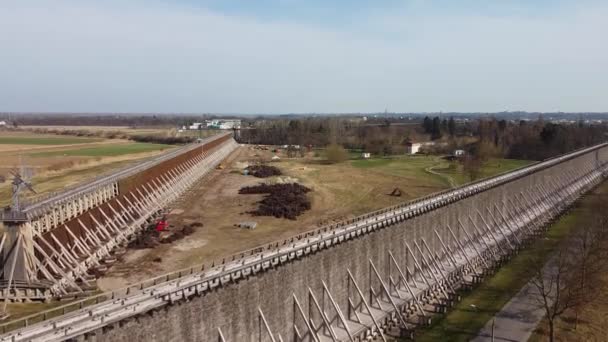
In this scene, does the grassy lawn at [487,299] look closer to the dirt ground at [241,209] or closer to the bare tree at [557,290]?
the bare tree at [557,290]

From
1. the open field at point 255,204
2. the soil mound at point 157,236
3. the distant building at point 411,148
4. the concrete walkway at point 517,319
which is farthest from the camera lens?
the distant building at point 411,148

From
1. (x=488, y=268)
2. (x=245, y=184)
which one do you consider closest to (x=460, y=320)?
(x=488, y=268)

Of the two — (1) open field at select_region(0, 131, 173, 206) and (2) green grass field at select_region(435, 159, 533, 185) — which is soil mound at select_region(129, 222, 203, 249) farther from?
(2) green grass field at select_region(435, 159, 533, 185)

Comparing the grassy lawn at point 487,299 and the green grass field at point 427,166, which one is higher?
the green grass field at point 427,166

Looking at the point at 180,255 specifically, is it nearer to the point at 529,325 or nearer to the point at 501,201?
the point at 529,325

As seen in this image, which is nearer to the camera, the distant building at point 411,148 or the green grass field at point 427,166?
the green grass field at point 427,166

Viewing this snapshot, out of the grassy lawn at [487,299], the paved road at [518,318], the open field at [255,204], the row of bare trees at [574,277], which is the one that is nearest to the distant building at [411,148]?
the open field at [255,204]

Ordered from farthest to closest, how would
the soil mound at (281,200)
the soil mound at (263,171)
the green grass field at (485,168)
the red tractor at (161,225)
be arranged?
the soil mound at (263,171) → the green grass field at (485,168) → the soil mound at (281,200) → the red tractor at (161,225)

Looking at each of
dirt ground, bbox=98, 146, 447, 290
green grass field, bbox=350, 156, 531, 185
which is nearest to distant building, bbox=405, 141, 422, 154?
green grass field, bbox=350, 156, 531, 185
